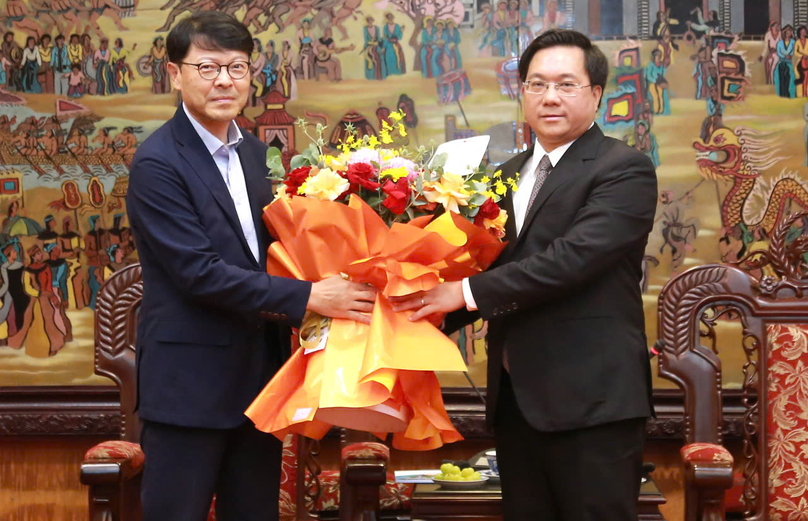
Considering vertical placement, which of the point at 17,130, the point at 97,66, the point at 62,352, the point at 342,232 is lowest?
the point at 62,352

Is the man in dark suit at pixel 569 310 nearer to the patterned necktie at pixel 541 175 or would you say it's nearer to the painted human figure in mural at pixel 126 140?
the patterned necktie at pixel 541 175

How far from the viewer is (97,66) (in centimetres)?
392

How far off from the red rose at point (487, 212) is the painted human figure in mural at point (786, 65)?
7.26ft

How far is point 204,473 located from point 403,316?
0.62 meters

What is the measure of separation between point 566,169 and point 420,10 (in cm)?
184

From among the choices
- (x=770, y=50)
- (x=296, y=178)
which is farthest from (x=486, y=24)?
(x=296, y=178)

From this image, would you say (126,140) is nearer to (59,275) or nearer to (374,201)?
(59,275)

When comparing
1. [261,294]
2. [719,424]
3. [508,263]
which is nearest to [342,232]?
[261,294]

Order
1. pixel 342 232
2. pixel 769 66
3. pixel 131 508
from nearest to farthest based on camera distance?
pixel 342 232, pixel 131 508, pixel 769 66

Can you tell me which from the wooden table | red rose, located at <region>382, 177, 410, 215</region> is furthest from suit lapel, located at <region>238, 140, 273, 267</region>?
the wooden table

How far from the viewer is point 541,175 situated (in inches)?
92.8

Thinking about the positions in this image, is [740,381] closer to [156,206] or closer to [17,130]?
[156,206]

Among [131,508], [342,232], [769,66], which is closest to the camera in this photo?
[342,232]

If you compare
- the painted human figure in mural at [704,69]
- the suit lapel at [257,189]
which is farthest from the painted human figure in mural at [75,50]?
the painted human figure in mural at [704,69]
